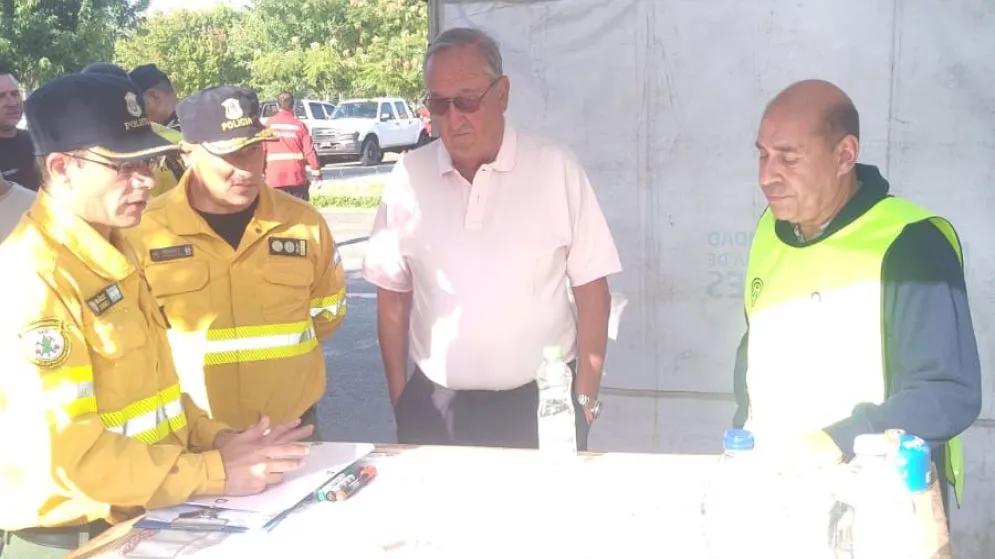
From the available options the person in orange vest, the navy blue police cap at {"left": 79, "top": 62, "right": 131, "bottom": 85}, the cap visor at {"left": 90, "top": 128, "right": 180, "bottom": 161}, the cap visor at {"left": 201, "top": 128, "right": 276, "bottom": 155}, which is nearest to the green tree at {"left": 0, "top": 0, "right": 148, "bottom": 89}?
the person in orange vest

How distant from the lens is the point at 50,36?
27.7 meters

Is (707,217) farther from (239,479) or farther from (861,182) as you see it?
(239,479)

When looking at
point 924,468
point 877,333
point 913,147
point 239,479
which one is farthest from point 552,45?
point 924,468

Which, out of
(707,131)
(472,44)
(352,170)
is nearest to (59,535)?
(472,44)

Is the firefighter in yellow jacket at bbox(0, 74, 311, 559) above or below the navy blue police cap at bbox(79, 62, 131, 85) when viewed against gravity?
below

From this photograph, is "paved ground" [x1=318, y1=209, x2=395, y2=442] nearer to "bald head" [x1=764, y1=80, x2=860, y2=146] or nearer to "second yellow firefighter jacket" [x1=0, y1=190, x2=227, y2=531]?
"second yellow firefighter jacket" [x1=0, y1=190, x2=227, y2=531]

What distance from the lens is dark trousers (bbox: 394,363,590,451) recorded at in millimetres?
2803

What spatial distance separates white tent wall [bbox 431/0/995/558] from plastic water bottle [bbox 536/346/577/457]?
1.82 m

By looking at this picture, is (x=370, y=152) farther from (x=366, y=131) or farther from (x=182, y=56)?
(x=182, y=56)

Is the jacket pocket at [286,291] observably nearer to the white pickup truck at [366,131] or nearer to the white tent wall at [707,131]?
the white tent wall at [707,131]

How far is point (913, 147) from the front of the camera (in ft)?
11.7

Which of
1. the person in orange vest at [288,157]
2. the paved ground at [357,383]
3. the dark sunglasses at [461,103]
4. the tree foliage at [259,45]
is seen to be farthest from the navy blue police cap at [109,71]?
the tree foliage at [259,45]

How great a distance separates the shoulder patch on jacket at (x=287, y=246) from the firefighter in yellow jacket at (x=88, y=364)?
2.41 ft

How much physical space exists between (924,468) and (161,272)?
2.18 metres
